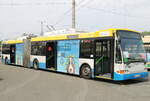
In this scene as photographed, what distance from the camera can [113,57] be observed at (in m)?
9.48

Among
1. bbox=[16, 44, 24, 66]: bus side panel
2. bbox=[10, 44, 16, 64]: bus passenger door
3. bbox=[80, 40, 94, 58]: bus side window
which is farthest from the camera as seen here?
bbox=[10, 44, 16, 64]: bus passenger door

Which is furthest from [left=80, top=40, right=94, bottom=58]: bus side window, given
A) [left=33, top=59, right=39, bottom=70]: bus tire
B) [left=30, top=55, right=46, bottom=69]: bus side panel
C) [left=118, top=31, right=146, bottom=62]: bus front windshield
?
[left=33, top=59, right=39, bottom=70]: bus tire

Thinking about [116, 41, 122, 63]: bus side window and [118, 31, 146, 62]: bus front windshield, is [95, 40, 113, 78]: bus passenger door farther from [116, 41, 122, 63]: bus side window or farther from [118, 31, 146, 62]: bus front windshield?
[118, 31, 146, 62]: bus front windshield

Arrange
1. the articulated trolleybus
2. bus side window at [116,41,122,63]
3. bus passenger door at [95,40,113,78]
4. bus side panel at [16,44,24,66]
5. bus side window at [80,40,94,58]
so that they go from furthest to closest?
1. bus side panel at [16,44,24,66]
2. bus side window at [80,40,94,58]
3. bus passenger door at [95,40,113,78]
4. the articulated trolleybus
5. bus side window at [116,41,122,63]

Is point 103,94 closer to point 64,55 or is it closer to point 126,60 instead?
point 126,60

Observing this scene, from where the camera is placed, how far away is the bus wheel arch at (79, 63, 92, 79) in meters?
11.1

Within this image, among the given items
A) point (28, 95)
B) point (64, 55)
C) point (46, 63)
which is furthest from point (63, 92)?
point (46, 63)

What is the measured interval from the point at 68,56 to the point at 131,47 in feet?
15.1

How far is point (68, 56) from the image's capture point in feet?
42.1

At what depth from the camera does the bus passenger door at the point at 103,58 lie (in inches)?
399

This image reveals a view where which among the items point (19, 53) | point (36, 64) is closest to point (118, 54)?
point (36, 64)

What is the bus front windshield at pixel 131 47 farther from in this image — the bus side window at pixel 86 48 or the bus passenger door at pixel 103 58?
the bus side window at pixel 86 48

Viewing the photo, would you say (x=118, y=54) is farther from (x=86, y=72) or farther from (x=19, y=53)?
(x=19, y=53)

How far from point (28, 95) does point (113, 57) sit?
4.55m
